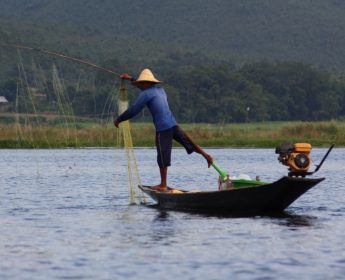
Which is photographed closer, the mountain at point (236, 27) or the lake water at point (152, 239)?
the lake water at point (152, 239)

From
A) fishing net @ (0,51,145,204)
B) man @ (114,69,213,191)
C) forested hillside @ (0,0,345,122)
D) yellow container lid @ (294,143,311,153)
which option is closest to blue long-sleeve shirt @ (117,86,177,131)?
man @ (114,69,213,191)

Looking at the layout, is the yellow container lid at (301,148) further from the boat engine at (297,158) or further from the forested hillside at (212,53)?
the forested hillside at (212,53)

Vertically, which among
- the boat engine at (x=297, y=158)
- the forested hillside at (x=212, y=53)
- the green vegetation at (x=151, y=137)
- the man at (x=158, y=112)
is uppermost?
the forested hillside at (x=212, y=53)

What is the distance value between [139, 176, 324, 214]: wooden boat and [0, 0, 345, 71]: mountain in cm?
14371

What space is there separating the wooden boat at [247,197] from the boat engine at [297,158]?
32cm

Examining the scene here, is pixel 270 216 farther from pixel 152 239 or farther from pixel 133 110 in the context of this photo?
pixel 152 239

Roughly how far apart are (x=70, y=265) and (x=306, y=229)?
17.6ft

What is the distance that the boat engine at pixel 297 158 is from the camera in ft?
69.8

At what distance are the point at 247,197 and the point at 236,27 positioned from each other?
535ft

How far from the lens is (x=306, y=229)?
20109mm

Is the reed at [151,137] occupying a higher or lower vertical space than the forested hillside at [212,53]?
lower

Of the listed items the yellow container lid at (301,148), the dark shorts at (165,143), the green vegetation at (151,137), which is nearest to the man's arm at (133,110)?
the dark shorts at (165,143)

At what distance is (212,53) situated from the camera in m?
171

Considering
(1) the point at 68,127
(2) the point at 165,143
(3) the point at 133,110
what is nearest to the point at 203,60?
(1) the point at 68,127
